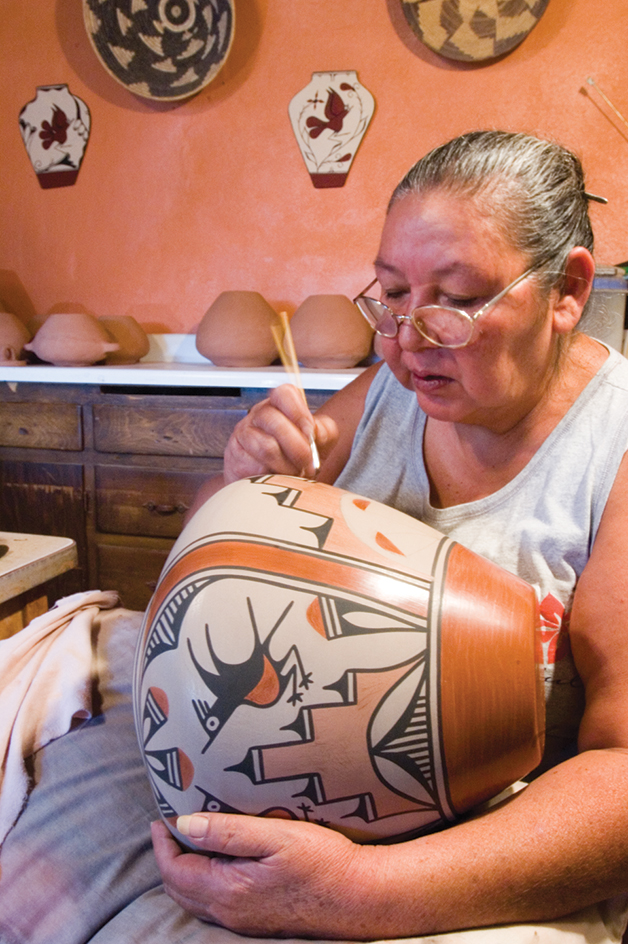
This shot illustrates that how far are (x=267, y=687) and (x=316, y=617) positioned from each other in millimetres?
78

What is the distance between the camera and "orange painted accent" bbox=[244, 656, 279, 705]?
0.64 m

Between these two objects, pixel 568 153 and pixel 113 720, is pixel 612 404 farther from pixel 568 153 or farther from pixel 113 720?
pixel 113 720

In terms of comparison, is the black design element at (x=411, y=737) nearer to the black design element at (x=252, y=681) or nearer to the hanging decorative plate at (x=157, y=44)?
the black design element at (x=252, y=681)

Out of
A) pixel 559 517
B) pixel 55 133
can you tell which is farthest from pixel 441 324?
pixel 55 133

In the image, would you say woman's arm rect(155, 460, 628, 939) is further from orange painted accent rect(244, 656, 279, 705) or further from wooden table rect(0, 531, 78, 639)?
wooden table rect(0, 531, 78, 639)

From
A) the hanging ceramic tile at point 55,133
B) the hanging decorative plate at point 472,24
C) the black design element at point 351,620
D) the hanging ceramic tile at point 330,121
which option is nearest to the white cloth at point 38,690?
the black design element at point 351,620

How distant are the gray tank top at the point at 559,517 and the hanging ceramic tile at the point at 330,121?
1.94m

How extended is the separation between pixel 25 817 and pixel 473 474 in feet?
2.32

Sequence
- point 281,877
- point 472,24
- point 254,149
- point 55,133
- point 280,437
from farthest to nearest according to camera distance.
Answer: point 55,133 → point 254,149 → point 472,24 → point 280,437 → point 281,877

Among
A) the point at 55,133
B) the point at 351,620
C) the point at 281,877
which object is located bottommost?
the point at 281,877

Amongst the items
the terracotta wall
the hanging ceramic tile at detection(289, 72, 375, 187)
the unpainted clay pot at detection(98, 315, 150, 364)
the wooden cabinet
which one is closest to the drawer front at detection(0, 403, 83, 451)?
the wooden cabinet

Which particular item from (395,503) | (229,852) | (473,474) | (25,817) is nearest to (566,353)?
(473,474)

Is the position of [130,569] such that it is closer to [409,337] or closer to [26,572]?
[26,572]

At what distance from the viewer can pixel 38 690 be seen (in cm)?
90
